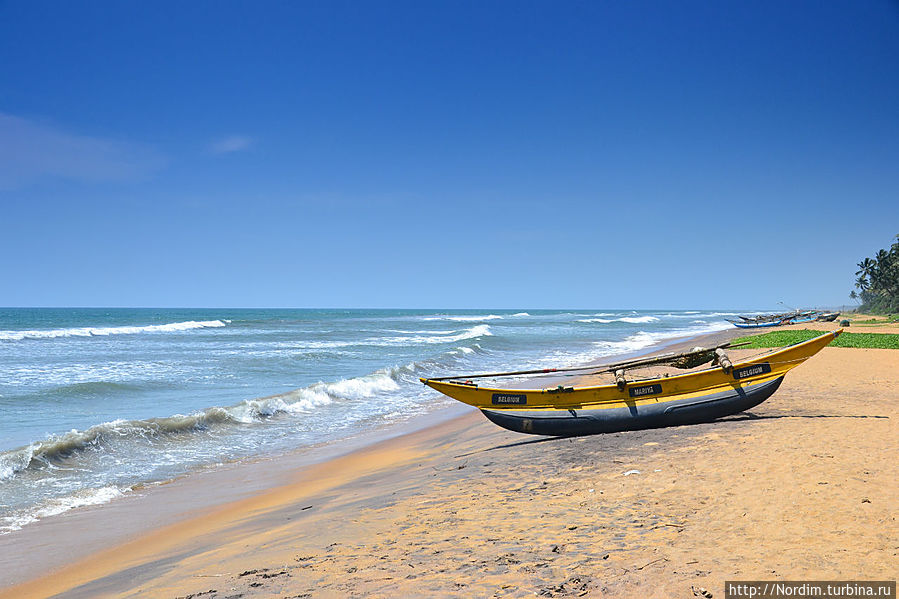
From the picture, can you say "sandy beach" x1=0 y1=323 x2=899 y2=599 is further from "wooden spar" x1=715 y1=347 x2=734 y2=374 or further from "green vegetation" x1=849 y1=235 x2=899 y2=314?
"green vegetation" x1=849 y1=235 x2=899 y2=314

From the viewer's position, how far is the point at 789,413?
10.8m

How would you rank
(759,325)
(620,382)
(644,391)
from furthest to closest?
(759,325)
(644,391)
(620,382)

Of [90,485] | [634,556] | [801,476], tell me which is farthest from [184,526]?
[801,476]

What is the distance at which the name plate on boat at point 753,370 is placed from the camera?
10.0 metres

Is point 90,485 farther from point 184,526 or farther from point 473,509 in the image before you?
point 473,509

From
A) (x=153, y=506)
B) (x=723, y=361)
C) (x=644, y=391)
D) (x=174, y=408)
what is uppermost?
(x=723, y=361)

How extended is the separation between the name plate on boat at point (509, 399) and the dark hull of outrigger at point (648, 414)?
0.69 feet

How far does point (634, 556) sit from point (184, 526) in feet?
21.6

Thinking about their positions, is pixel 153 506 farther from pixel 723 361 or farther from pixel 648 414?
pixel 723 361

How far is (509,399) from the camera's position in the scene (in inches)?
414

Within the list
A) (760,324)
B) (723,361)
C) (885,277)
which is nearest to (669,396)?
(723,361)

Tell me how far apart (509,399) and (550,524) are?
4.52 meters

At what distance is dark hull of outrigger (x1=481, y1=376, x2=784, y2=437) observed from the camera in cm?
1005

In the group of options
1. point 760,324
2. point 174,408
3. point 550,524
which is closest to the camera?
point 550,524
